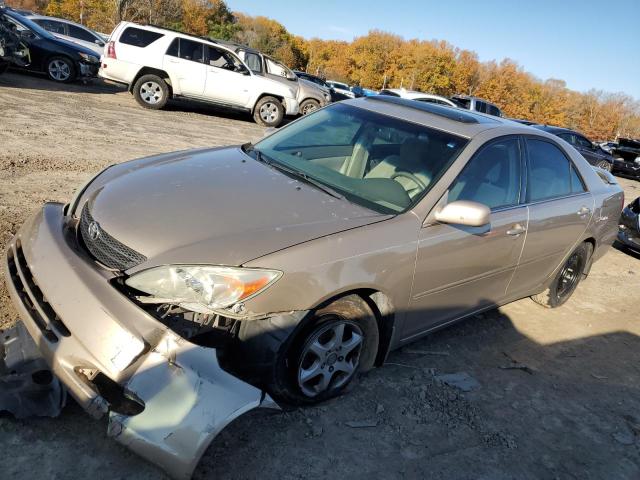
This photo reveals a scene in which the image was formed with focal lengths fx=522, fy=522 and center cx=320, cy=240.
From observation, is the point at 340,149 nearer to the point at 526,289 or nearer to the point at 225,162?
the point at 225,162

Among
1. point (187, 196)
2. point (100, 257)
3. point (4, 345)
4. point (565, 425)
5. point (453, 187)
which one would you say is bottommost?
point (565, 425)

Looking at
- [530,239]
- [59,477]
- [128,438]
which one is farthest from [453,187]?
[59,477]

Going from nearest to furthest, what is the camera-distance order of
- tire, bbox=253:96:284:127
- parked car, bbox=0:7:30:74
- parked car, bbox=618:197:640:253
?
parked car, bbox=618:197:640:253, parked car, bbox=0:7:30:74, tire, bbox=253:96:284:127

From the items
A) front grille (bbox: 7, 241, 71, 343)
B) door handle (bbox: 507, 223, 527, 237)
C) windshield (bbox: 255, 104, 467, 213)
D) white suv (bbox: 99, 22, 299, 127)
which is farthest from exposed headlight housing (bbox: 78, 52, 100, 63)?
door handle (bbox: 507, 223, 527, 237)

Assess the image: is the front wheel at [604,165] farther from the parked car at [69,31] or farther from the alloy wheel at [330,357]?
the alloy wheel at [330,357]

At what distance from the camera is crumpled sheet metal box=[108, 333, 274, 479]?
206cm

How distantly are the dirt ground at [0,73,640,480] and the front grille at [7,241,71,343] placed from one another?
0.46m

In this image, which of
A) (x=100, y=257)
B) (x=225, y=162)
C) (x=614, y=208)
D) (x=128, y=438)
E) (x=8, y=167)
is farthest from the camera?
(x=8, y=167)

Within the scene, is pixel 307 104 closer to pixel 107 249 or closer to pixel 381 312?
pixel 381 312

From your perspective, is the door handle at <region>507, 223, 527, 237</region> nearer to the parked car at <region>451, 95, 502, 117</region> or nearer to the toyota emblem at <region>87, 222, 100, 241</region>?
the toyota emblem at <region>87, 222, 100, 241</region>

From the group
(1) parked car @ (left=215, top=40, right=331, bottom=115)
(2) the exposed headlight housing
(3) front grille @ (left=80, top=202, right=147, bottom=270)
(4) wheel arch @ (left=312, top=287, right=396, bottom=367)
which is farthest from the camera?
(1) parked car @ (left=215, top=40, right=331, bottom=115)

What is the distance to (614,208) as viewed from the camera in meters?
5.17

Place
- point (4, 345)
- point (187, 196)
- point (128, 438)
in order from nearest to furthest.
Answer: point (128, 438)
point (4, 345)
point (187, 196)

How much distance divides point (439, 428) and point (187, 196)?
6.36ft
